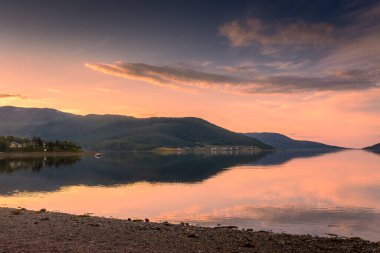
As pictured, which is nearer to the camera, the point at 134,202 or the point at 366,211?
the point at 366,211

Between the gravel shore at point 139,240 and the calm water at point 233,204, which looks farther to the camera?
the calm water at point 233,204

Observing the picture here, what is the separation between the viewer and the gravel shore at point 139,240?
27.8 meters

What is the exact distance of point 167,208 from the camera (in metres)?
61.7

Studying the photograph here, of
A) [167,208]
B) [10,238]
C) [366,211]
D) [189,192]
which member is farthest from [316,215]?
[10,238]

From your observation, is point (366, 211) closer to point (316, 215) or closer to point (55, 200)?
point (316, 215)

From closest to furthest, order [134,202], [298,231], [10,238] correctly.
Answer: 1. [10,238]
2. [298,231]
3. [134,202]

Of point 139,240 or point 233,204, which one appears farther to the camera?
point 233,204

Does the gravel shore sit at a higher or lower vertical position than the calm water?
higher

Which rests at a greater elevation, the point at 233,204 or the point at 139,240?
the point at 139,240

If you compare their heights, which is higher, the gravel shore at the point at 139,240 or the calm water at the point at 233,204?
the gravel shore at the point at 139,240

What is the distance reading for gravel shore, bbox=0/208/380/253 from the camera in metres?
27.8

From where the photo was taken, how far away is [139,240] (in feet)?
102

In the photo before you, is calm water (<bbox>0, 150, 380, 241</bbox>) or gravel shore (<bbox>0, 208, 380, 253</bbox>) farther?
calm water (<bbox>0, 150, 380, 241</bbox>)

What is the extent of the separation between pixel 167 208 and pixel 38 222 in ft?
85.5
